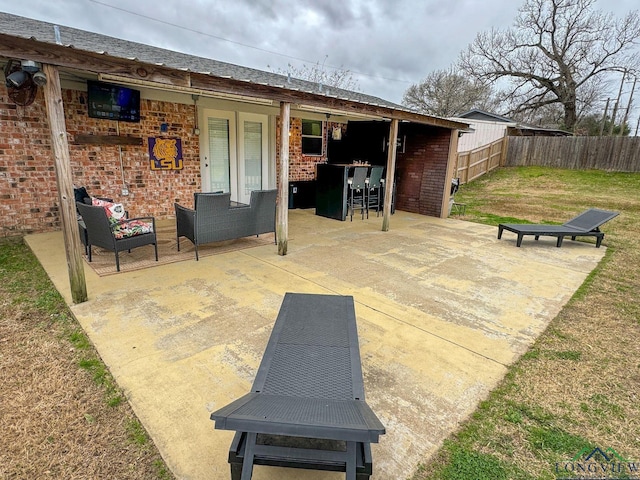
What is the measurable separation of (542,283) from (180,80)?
203 inches

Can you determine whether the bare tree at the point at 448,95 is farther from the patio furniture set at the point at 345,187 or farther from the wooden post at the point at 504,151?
the patio furniture set at the point at 345,187

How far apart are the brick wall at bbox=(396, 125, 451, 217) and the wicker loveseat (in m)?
5.17

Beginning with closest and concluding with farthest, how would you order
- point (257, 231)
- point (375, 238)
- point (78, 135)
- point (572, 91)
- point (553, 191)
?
point (257, 231) < point (78, 135) < point (375, 238) < point (553, 191) < point (572, 91)

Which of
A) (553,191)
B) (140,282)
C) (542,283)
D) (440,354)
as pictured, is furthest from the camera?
(553,191)

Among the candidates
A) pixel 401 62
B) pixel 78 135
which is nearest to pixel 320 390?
pixel 78 135

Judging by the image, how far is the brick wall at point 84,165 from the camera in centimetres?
569

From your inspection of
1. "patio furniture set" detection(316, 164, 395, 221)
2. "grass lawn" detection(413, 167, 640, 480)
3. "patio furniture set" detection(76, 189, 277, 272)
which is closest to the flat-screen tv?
"patio furniture set" detection(76, 189, 277, 272)

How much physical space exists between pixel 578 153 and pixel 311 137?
1256 centimetres

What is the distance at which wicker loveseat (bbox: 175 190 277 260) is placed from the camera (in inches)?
191

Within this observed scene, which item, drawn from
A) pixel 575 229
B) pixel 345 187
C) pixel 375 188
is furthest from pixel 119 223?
pixel 575 229

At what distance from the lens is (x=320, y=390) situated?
181cm

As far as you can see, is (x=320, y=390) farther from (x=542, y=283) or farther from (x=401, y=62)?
(x=401, y=62)

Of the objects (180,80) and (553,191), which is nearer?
(180,80)

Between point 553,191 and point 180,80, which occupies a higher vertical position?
point 180,80
